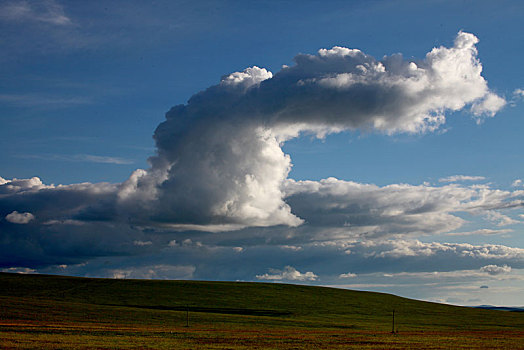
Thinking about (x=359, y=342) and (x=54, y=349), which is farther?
(x=359, y=342)

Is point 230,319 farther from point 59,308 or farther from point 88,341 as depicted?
point 88,341

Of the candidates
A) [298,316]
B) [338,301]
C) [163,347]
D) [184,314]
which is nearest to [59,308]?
[184,314]

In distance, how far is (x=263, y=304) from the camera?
15275cm

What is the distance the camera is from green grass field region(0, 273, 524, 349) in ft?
211

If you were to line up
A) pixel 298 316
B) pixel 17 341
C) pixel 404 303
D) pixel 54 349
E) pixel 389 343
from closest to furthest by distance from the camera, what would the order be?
pixel 54 349 → pixel 17 341 → pixel 389 343 → pixel 298 316 → pixel 404 303

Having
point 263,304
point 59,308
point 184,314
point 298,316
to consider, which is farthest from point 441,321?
point 59,308

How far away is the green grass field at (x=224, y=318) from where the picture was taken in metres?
64.4

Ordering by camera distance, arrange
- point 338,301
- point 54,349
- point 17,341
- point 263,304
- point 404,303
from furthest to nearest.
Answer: point 404,303 < point 338,301 < point 263,304 < point 17,341 < point 54,349

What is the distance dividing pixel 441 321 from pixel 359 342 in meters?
77.0

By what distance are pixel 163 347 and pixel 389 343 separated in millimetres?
27712

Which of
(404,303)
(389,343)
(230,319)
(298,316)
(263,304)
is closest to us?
(389,343)

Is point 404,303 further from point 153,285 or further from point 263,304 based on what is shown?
point 153,285

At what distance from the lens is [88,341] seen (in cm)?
5984

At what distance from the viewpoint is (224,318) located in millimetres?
112688
